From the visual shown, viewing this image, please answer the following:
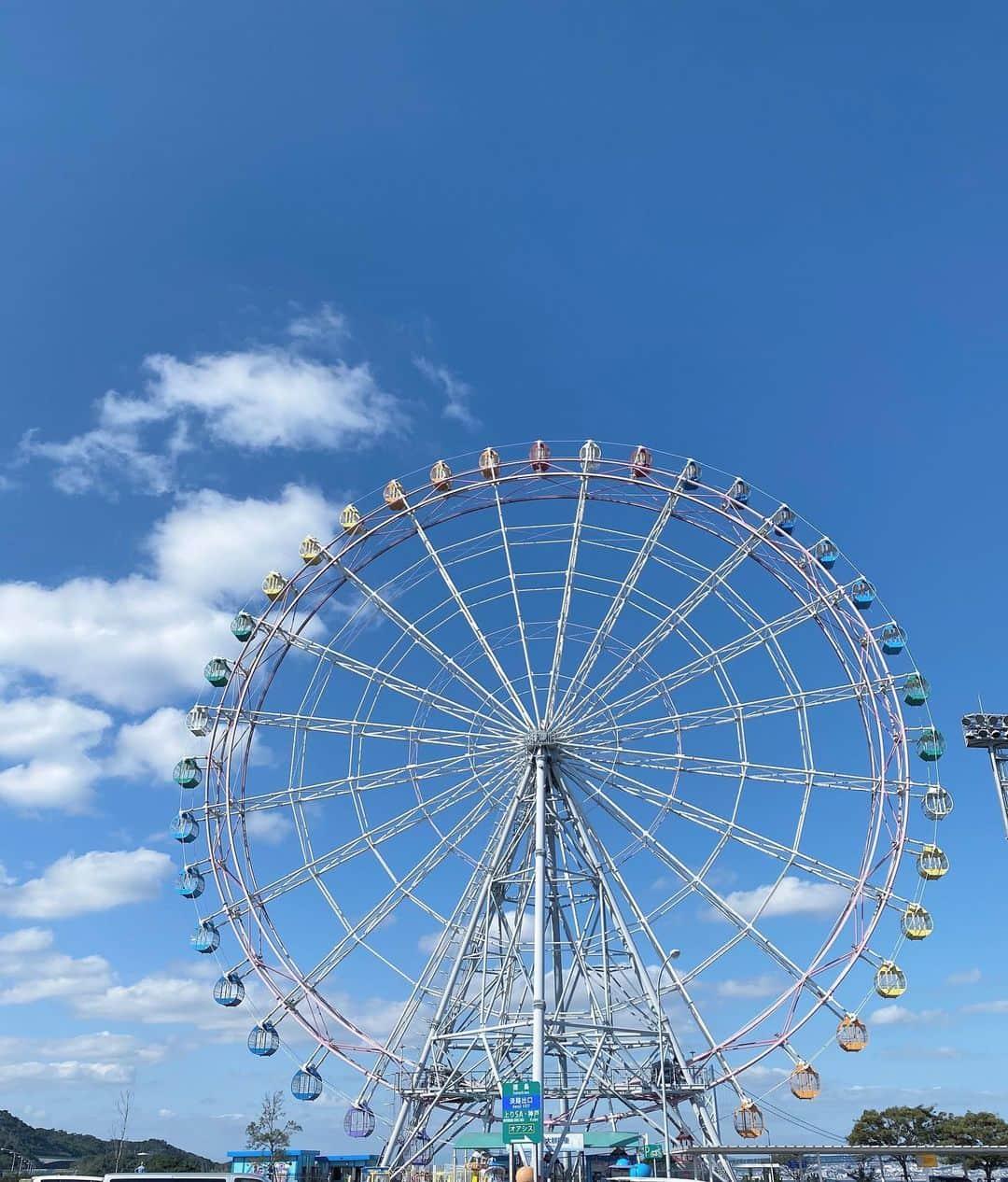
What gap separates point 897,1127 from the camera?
78.6 m

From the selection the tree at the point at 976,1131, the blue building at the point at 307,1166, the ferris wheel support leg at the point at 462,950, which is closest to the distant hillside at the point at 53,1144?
the blue building at the point at 307,1166

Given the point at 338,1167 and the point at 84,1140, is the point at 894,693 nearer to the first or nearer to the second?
the point at 338,1167

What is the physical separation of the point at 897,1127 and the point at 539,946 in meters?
63.4

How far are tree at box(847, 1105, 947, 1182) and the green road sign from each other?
62578 mm

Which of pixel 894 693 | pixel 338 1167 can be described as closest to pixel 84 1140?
pixel 338 1167

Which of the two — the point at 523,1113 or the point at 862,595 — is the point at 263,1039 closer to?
the point at 523,1113

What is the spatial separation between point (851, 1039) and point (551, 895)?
1088cm

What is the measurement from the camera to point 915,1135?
77000 mm

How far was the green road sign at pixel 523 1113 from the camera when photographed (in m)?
27.8

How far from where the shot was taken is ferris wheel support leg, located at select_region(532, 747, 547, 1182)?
29.8 m

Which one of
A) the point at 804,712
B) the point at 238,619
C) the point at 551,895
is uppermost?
the point at 238,619

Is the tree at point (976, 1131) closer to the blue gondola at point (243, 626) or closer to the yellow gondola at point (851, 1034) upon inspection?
the yellow gondola at point (851, 1034)

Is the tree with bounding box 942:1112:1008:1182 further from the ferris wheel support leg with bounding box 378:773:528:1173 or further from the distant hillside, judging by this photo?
the distant hillside

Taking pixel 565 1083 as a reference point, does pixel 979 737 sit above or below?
above
